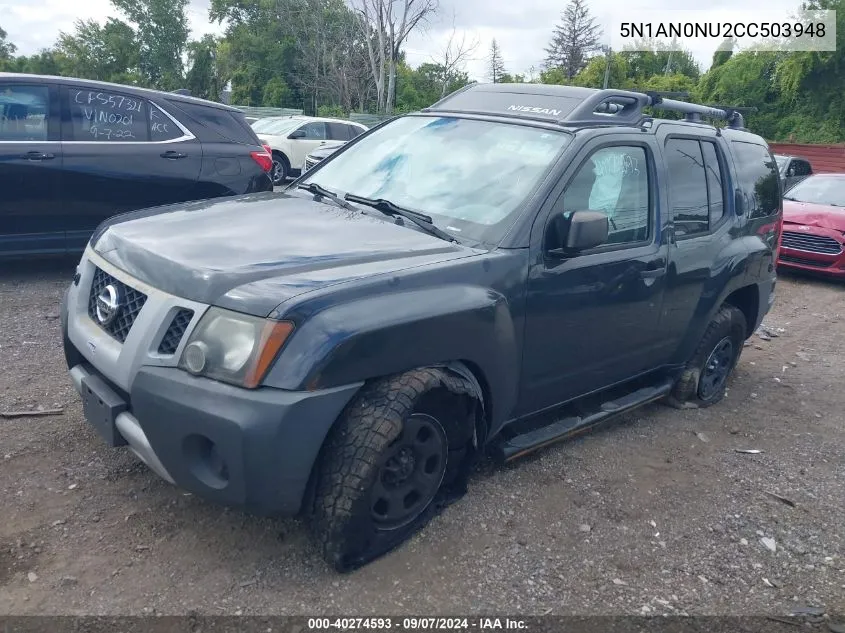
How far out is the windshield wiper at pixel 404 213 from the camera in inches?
132

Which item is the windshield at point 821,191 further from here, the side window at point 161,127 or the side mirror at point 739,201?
the side window at point 161,127

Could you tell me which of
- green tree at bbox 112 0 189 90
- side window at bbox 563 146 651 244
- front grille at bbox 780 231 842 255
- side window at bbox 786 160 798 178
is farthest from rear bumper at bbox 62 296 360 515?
green tree at bbox 112 0 189 90

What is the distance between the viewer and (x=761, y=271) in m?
5.08

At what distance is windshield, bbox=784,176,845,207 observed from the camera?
1016cm

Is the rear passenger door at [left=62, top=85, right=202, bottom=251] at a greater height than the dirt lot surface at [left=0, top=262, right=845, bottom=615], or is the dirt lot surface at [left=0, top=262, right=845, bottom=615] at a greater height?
the rear passenger door at [left=62, top=85, right=202, bottom=251]

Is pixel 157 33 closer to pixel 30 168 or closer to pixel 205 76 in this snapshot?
pixel 205 76

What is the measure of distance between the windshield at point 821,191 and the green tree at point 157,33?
5350 cm

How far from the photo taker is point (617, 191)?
391 centimetres

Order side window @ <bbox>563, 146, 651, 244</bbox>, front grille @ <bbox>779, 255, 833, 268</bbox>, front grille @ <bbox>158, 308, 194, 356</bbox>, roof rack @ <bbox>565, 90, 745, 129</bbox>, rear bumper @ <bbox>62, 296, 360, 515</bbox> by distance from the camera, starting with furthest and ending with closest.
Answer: front grille @ <bbox>779, 255, 833, 268</bbox>
roof rack @ <bbox>565, 90, 745, 129</bbox>
side window @ <bbox>563, 146, 651, 244</bbox>
front grille @ <bbox>158, 308, 194, 356</bbox>
rear bumper @ <bbox>62, 296, 360, 515</bbox>

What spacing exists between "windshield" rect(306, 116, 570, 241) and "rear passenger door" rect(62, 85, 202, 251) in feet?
9.61

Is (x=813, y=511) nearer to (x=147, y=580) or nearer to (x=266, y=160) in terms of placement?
(x=147, y=580)

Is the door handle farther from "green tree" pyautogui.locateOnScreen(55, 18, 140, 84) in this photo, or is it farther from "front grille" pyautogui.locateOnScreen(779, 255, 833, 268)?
"green tree" pyautogui.locateOnScreen(55, 18, 140, 84)

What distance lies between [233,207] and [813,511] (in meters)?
3.31

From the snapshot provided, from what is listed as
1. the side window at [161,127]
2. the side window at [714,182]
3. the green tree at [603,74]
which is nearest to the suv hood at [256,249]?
the side window at [714,182]
